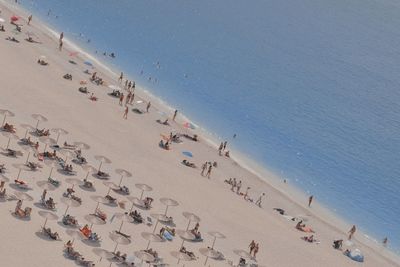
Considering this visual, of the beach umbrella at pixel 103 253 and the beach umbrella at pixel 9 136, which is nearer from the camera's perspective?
the beach umbrella at pixel 103 253

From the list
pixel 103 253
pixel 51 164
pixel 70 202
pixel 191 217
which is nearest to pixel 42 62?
pixel 51 164

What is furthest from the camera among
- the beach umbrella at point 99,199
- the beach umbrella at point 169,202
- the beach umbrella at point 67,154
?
the beach umbrella at point 67,154

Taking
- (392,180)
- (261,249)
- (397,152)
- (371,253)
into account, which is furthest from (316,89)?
(261,249)

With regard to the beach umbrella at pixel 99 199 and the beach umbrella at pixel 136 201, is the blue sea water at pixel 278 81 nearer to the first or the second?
the beach umbrella at pixel 136 201

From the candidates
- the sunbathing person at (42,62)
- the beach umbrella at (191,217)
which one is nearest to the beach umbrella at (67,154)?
the beach umbrella at (191,217)

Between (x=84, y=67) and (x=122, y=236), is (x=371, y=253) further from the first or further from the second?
(x=84, y=67)

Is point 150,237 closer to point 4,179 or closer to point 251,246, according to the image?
point 251,246

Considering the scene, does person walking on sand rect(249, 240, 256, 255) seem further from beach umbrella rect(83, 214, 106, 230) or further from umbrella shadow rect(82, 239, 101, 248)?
umbrella shadow rect(82, 239, 101, 248)

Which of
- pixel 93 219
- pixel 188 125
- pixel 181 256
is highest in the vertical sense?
pixel 188 125
